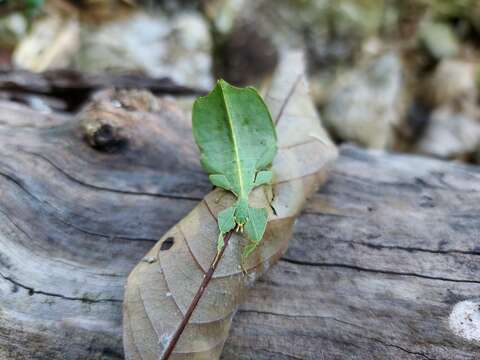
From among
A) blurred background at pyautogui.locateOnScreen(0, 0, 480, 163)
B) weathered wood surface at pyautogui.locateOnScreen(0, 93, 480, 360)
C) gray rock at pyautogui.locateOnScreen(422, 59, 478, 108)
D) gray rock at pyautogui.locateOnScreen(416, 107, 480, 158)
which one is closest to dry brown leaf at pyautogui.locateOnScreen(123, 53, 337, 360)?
weathered wood surface at pyautogui.locateOnScreen(0, 93, 480, 360)

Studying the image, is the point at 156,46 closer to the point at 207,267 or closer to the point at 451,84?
the point at 451,84

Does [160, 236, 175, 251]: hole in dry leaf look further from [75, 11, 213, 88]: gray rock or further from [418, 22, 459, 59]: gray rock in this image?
[418, 22, 459, 59]: gray rock

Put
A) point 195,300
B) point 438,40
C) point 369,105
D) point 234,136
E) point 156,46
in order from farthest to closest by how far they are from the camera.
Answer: point 438,40 → point 369,105 → point 156,46 → point 234,136 → point 195,300

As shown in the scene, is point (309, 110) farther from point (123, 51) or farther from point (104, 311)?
point (123, 51)

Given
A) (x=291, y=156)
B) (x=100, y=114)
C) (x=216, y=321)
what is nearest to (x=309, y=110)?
(x=291, y=156)

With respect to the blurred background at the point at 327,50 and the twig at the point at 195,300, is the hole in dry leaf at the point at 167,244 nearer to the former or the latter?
the twig at the point at 195,300

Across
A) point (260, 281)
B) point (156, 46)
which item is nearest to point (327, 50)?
point (156, 46)

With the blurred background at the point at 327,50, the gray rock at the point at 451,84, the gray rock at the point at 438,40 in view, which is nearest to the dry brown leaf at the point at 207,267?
the blurred background at the point at 327,50
